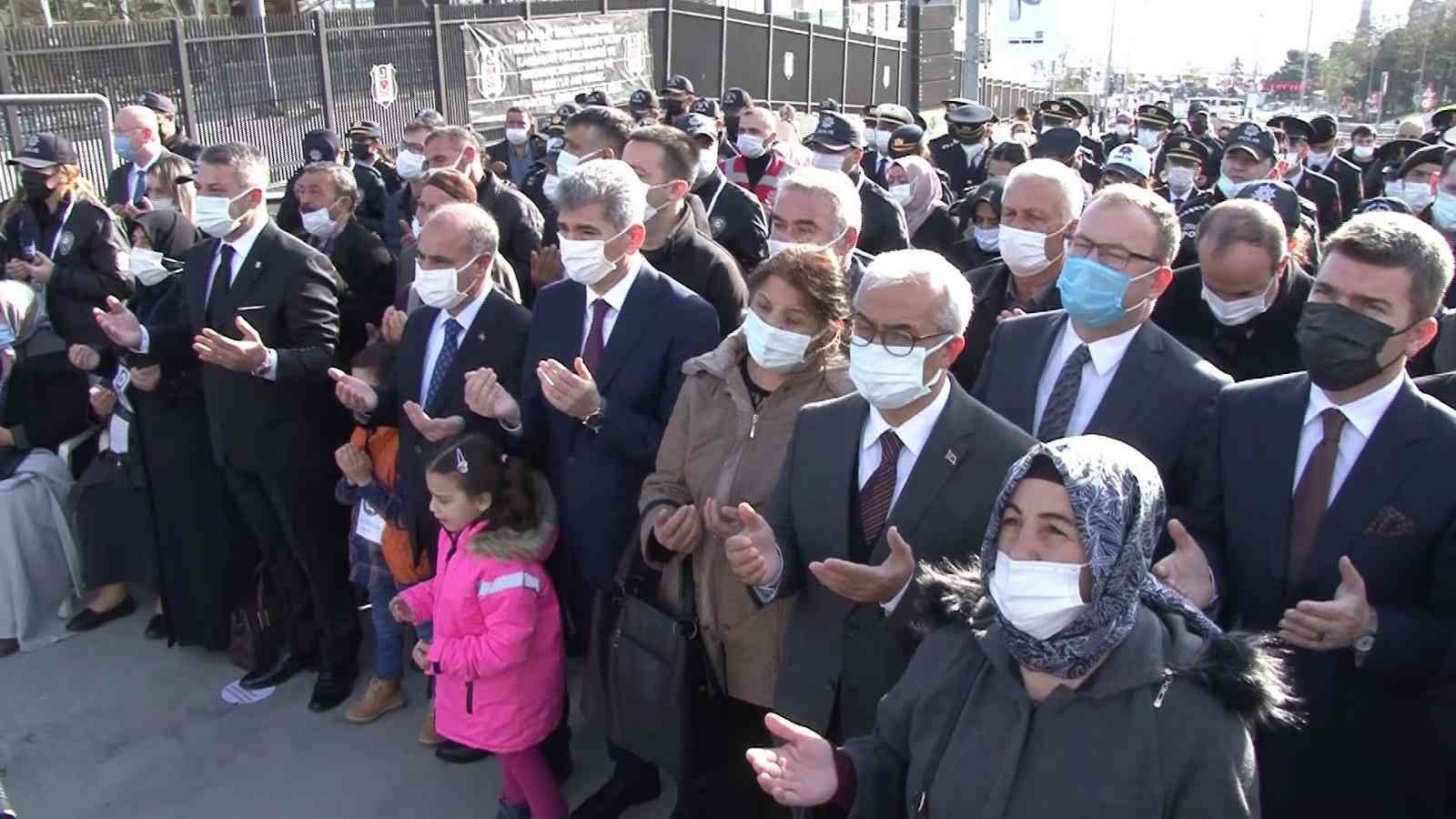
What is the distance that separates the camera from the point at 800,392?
120 inches

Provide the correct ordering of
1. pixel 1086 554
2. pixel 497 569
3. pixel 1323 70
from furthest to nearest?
pixel 1323 70 < pixel 497 569 < pixel 1086 554

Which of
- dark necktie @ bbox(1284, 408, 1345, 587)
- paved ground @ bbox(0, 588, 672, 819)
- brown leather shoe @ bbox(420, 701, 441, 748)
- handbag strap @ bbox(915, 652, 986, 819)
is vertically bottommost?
paved ground @ bbox(0, 588, 672, 819)

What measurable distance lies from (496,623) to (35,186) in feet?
14.2

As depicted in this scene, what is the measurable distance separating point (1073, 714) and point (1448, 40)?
53792mm

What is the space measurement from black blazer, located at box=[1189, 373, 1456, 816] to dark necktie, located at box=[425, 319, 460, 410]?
102 inches

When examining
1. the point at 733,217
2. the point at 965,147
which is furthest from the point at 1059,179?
the point at 965,147

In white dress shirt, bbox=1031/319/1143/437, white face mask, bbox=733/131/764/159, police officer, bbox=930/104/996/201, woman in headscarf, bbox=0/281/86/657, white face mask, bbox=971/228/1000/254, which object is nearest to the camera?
white dress shirt, bbox=1031/319/1143/437

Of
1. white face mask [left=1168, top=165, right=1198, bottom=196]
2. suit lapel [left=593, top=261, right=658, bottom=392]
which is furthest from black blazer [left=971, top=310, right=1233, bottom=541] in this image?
white face mask [left=1168, top=165, right=1198, bottom=196]

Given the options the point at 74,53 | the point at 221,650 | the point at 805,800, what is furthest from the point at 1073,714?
the point at 74,53

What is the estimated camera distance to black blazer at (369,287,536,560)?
4.00m

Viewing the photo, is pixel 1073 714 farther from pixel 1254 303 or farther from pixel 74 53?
pixel 74 53

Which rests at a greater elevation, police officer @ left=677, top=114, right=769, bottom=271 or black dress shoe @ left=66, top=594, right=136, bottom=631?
police officer @ left=677, top=114, right=769, bottom=271

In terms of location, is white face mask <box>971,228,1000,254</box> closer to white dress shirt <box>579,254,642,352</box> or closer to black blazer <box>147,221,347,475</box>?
white dress shirt <box>579,254,642,352</box>

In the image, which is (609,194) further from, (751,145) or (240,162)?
(751,145)
